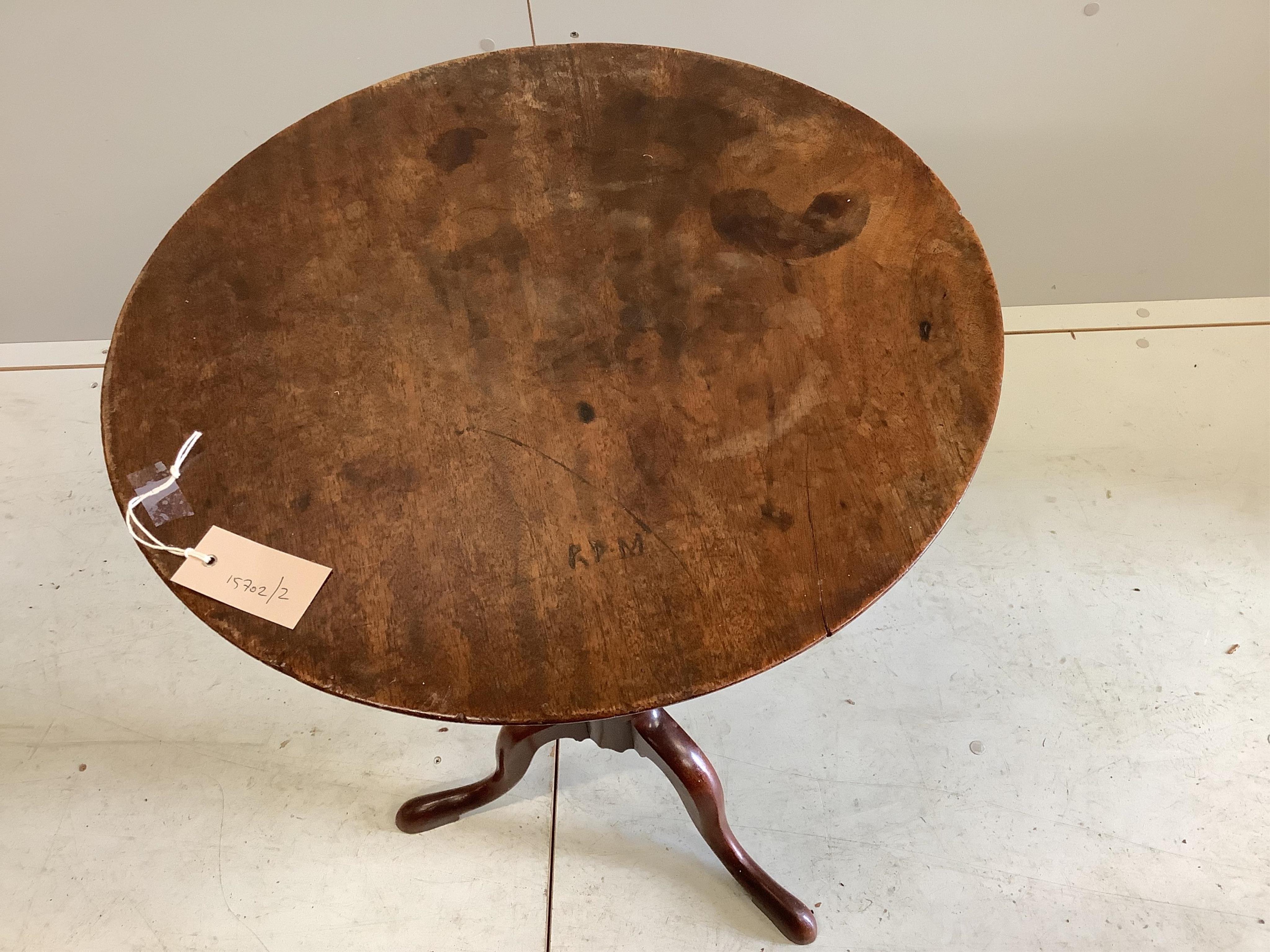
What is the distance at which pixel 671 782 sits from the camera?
1.01 m

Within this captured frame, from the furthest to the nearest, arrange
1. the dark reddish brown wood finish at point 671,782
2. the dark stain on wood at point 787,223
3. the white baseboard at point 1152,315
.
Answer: the white baseboard at point 1152,315, the dark reddish brown wood finish at point 671,782, the dark stain on wood at point 787,223

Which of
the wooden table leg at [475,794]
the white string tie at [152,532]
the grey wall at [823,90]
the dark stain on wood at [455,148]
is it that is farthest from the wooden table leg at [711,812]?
the grey wall at [823,90]

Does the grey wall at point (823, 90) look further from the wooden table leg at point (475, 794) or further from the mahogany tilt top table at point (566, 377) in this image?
the wooden table leg at point (475, 794)

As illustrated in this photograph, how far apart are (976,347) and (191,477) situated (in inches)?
25.2

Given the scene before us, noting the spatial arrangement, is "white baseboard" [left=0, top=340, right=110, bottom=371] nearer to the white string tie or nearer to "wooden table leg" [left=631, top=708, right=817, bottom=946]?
the white string tie

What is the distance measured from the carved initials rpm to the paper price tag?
0.59ft

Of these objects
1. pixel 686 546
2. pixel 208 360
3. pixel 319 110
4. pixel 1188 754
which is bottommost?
pixel 1188 754

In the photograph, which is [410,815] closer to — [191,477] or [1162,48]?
[191,477]

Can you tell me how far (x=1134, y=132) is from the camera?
52.8 inches

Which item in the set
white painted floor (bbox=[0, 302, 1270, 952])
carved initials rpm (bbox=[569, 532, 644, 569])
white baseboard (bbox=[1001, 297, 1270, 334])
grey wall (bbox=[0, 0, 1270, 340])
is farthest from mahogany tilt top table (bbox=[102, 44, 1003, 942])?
white baseboard (bbox=[1001, 297, 1270, 334])

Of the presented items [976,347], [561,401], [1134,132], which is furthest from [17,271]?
[1134,132]

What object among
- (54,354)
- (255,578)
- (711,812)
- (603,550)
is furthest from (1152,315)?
(54,354)

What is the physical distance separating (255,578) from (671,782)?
23.3 inches

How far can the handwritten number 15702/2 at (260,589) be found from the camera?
600 mm
